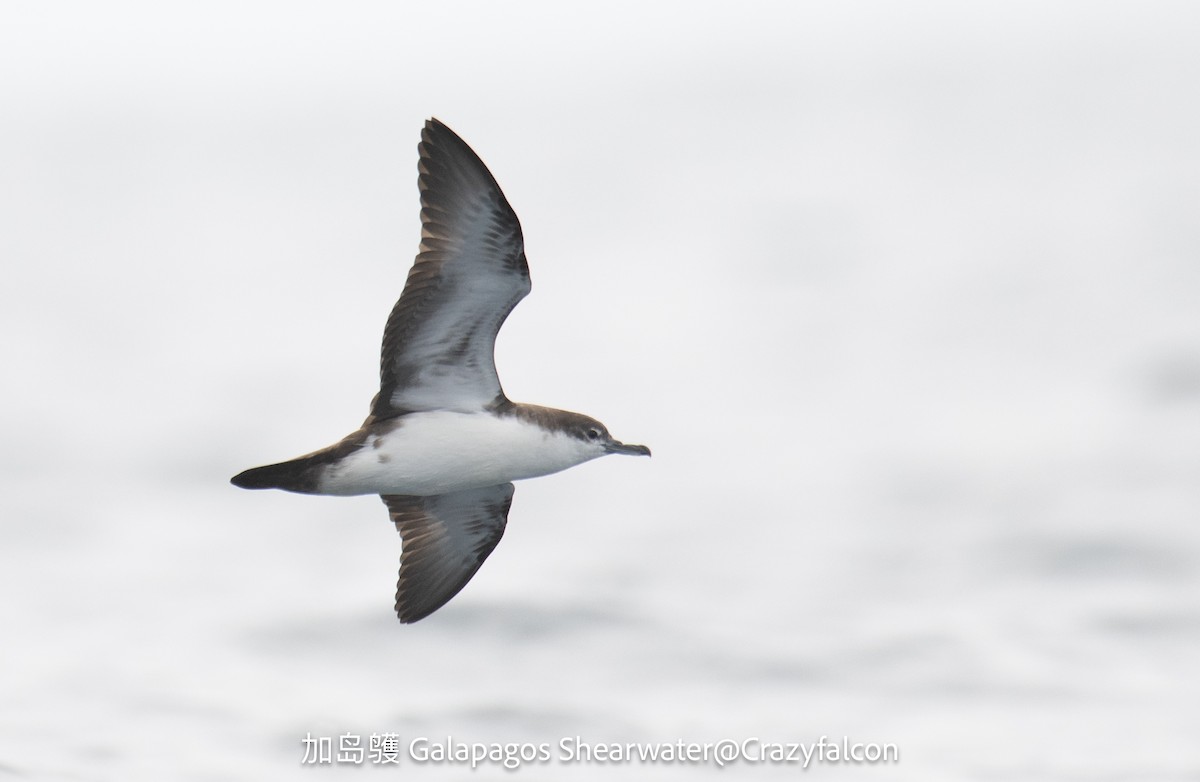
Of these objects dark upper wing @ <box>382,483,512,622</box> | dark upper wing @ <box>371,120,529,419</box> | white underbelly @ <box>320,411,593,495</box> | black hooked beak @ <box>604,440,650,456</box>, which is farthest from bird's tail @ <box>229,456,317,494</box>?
black hooked beak @ <box>604,440,650,456</box>

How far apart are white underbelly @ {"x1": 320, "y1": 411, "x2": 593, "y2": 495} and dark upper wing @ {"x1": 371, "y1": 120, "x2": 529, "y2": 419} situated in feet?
0.70

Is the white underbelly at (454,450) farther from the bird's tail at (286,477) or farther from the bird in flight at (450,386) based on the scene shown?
the bird's tail at (286,477)

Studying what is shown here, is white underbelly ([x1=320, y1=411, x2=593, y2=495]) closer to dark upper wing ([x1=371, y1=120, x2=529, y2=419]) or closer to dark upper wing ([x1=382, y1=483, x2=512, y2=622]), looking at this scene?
dark upper wing ([x1=371, y1=120, x2=529, y2=419])

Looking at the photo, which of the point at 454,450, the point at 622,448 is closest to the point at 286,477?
the point at 454,450

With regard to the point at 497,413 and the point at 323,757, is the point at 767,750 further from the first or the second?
the point at 497,413

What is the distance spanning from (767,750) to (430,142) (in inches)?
665

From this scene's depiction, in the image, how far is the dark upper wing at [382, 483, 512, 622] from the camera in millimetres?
14664

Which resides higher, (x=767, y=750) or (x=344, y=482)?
(x=767, y=750)

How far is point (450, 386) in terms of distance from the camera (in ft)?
43.4

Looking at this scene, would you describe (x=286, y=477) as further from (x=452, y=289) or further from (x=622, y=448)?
(x=622, y=448)

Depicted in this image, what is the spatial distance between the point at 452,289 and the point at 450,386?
34.0 inches

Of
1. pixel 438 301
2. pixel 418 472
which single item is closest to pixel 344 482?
pixel 418 472

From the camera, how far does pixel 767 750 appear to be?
1067 inches

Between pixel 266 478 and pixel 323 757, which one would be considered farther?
pixel 323 757
